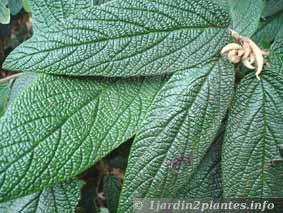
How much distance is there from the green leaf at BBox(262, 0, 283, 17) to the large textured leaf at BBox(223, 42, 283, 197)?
20.4 inches

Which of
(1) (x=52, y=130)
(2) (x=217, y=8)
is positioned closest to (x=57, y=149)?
(1) (x=52, y=130)

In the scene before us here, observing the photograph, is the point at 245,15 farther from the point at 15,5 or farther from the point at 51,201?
the point at 15,5

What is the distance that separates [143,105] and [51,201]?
0.20 m

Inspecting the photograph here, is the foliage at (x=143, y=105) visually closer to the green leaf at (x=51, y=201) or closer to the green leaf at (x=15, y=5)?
the green leaf at (x=51, y=201)

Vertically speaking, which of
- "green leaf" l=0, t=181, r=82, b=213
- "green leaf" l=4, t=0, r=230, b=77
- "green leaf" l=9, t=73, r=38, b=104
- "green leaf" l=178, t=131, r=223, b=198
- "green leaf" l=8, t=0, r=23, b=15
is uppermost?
"green leaf" l=8, t=0, r=23, b=15

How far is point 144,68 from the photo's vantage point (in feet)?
1.82

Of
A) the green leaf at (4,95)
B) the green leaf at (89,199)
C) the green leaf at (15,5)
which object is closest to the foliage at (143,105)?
the green leaf at (4,95)

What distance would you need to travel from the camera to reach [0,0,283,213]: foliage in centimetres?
53

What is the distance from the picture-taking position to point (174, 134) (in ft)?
1.74

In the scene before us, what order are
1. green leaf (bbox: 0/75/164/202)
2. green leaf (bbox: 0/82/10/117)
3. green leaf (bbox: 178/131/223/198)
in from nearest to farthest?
1. green leaf (bbox: 0/75/164/202)
2. green leaf (bbox: 178/131/223/198)
3. green leaf (bbox: 0/82/10/117)

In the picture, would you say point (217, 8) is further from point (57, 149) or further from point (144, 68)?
point (57, 149)

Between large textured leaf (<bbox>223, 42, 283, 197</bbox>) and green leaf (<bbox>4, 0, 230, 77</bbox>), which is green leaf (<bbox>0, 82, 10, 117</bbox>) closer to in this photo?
green leaf (<bbox>4, 0, 230, 77</bbox>)

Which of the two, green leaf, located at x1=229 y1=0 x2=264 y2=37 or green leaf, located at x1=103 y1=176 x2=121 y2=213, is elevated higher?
green leaf, located at x1=229 y1=0 x2=264 y2=37

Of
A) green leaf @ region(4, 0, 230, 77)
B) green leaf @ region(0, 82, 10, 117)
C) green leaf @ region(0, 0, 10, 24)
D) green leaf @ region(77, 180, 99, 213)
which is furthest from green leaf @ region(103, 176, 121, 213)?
green leaf @ region(4, 0, 230, 77)
